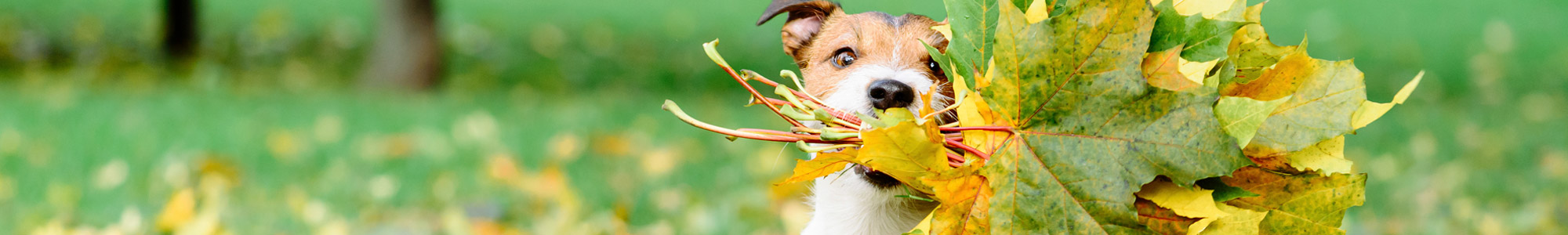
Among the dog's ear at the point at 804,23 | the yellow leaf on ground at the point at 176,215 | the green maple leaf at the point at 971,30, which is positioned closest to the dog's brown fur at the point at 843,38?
the dog's ear at the point at 804,23

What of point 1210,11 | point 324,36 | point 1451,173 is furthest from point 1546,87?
point 324,36

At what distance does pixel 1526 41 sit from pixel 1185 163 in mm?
15981

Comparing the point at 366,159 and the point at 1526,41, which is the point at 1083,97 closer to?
the point at 366,159

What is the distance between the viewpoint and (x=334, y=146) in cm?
680

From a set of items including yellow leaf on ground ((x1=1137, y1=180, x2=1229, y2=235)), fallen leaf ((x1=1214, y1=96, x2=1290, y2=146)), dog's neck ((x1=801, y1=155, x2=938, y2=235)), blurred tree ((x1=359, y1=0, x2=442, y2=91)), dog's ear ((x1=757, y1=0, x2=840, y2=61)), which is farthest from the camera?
blurred tree ((x1=359, y1=0, x2=442, y2=91))

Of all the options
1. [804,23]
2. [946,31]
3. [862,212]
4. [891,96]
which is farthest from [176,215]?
[946,31]

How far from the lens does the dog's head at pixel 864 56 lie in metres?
2.23

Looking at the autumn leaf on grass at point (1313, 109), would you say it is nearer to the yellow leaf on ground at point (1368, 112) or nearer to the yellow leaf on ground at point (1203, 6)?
the yellow leaf on ground at point (1368, 112)

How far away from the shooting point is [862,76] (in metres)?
2.37

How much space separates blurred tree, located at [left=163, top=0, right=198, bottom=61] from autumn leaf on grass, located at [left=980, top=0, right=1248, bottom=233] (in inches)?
495

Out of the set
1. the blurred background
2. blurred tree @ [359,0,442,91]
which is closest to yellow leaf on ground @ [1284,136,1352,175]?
the blurred background

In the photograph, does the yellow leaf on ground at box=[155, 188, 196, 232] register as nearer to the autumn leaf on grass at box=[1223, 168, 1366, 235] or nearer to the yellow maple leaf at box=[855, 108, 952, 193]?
the yellow maple leaf at box=[855, 108, 952, 193]

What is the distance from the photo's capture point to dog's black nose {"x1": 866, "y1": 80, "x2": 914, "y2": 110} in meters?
2.18

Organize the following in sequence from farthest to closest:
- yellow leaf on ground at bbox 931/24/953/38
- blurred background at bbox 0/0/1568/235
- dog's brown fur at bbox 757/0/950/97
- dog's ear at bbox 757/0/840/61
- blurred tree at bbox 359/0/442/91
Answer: blurred tree at bbox 359/0/442/91
blurred background at bbox 0/0/1568/235
dog's ear at bbox 757/0/840/61
dog's brown fur at bbox 757/0/950/97
yellow leaf on ground at bbox 931/24/953/38
